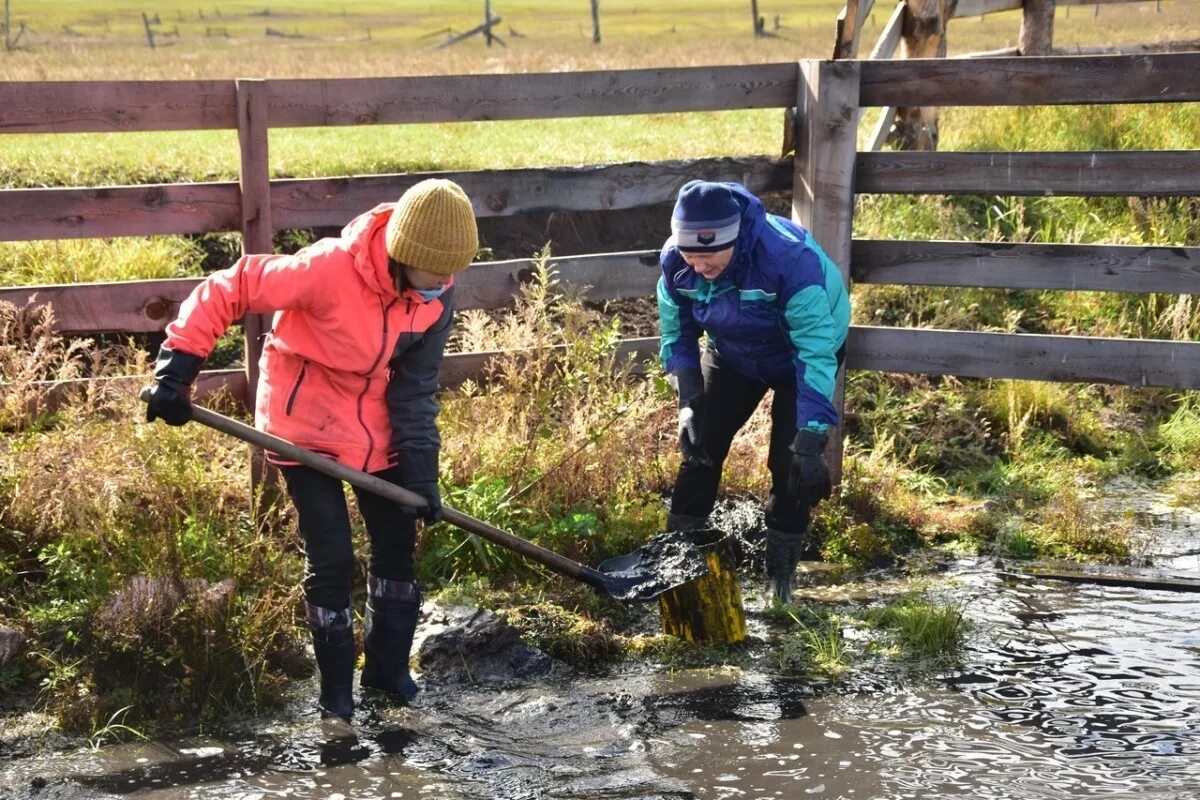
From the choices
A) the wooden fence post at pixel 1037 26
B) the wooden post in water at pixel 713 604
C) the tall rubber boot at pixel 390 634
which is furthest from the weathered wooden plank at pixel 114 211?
the wooden fence post at pixel 1037 26

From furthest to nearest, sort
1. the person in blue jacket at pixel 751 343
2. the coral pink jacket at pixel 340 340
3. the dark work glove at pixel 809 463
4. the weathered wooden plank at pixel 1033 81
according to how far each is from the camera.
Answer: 1. the weathered wooden plank at pixel 1033 81
2. the dark work glove at pixel 809 463
3. the person in blue jacket at pixel 751 343
4. the coral pink jacket at pixel 340 340

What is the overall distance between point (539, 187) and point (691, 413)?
1.51m

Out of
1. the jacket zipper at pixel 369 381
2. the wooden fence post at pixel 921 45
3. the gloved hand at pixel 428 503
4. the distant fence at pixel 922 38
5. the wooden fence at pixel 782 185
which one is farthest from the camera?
the wooden fence post at pixel 921 45

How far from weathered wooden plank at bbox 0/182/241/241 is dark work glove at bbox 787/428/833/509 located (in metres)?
2.61

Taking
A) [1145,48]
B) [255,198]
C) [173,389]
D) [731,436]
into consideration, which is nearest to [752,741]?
[731,436]

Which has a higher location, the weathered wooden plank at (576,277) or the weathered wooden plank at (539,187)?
the weathered wooden plank at (539,187)

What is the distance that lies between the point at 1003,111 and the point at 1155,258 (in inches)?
199

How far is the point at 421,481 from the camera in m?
4.61

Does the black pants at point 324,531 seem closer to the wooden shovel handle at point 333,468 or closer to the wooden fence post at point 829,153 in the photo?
the wooden shovel handle at point 333,468

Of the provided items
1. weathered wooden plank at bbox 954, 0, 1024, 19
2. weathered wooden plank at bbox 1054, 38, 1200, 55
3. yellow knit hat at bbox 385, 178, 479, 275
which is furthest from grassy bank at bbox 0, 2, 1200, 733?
weathered wooden plank at bbox 1054, 38, 1200, 55

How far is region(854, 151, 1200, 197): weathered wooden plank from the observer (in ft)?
20.5

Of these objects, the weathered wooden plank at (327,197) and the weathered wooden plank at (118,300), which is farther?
the weathered wooden plank at (118,300)

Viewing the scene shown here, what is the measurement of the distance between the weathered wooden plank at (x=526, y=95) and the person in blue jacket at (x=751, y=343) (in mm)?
1257

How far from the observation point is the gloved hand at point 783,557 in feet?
18.5
